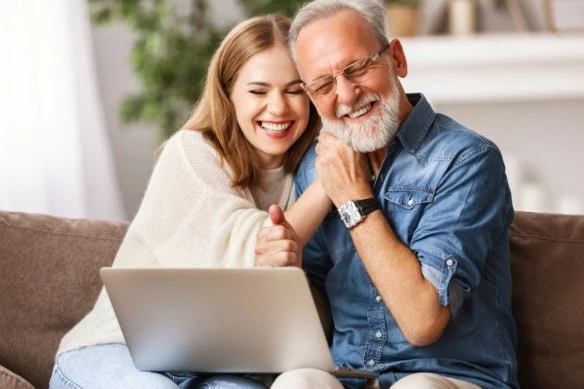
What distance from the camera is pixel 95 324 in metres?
2.23

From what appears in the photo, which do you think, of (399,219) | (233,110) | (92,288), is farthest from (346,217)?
(92,288)

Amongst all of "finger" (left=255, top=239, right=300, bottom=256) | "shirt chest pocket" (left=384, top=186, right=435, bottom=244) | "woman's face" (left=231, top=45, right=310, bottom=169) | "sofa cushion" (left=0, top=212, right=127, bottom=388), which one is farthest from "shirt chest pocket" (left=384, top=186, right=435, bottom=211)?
"sofa cushion" (left=0, top=212, right=127, bottom=388)

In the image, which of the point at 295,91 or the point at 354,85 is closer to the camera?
the point at 354,85

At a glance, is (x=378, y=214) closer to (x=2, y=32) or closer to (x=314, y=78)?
(x=314, y=78)

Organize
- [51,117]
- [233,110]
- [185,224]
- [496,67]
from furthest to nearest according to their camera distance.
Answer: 1. [496,67]
2. [51,117]
3. [233,110]
4. [185,224]

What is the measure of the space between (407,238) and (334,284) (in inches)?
8.4

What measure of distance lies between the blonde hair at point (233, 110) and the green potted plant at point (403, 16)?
1.84 m

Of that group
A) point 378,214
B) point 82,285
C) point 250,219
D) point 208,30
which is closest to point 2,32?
point 208,30

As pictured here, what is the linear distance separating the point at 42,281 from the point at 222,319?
671mm

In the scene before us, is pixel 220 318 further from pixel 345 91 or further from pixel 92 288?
pixel 92 288

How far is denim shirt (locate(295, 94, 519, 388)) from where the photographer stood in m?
1.92

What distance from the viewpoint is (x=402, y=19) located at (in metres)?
4.11

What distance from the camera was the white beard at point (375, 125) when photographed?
203 cm

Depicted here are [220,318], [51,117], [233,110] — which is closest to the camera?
[220,318]
